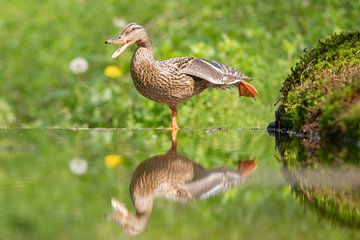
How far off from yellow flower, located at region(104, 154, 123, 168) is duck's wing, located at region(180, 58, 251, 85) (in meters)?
3.50

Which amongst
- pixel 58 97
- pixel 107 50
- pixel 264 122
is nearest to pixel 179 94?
pixel 264 122

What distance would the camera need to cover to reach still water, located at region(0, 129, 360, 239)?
3705mm

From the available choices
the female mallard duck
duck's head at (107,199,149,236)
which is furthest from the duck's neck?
duck's head at (107,199,149,236)

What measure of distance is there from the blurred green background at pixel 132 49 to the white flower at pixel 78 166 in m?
4.80

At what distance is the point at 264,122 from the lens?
34.9ft

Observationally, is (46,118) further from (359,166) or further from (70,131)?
(359,166)

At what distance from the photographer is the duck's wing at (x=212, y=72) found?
9.62 meters

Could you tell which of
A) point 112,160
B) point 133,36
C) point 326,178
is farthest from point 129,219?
point 133,36

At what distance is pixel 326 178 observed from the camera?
4914mm

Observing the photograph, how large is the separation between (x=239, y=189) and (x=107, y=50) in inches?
502

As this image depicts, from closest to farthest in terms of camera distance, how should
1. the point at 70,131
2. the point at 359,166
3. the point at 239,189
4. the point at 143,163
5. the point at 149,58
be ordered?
the point at 239,189, the point at 359,166, the point at 143,163, the point at 70,131, the point at 149,58

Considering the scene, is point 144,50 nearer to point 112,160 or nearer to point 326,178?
point 112,160

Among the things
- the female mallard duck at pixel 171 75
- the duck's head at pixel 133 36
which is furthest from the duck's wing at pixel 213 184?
the duck's head at pixel 133 36

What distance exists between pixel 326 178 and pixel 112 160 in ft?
5.19
